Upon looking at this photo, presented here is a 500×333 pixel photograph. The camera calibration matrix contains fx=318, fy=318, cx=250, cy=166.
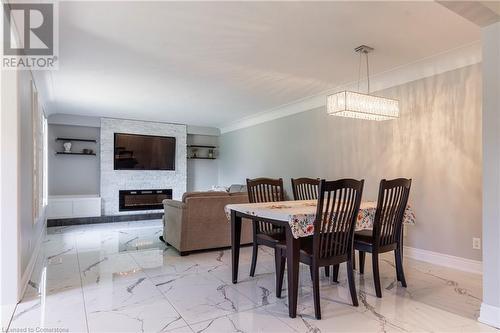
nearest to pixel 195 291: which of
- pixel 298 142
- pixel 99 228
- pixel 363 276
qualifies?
pixel 363 276

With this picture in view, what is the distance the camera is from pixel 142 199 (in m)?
7.67

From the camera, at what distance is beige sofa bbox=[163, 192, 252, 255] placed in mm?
4035

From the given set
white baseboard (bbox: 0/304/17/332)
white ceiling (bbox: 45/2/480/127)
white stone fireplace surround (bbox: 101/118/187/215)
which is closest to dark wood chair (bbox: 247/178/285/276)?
white ceiling (bbox: 45/2/480/127)

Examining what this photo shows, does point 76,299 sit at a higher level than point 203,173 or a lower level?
lower

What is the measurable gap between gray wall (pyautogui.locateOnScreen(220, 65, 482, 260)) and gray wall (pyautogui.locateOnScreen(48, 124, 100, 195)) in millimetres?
5210

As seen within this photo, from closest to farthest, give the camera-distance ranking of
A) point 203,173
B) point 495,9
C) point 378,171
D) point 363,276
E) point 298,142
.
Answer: point 495,9 → point 363,276 → point 378,171 → point 298,142 → point 203,173

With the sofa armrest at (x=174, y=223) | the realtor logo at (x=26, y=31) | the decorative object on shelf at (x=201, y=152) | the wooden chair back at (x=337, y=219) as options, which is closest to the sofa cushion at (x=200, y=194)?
the sofa armrest at (x=174, y=223)

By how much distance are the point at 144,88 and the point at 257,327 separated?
3.93m

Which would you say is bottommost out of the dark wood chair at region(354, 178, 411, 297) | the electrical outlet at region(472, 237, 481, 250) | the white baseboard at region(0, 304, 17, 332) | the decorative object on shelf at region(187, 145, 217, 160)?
the white baseboard at region(0, 304, 17, 332)

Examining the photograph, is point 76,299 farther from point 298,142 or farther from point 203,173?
point 203,173

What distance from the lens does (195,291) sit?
9.27ft

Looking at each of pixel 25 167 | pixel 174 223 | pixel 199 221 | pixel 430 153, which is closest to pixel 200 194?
pixel 199 221

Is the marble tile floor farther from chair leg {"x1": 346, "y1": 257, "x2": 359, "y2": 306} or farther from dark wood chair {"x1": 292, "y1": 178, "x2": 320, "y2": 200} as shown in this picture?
dark wood chair {"x1": 292, "y1": 178, "x2": 320, "y2": 200}

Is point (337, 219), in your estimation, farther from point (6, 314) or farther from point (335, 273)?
point (6, 314)
